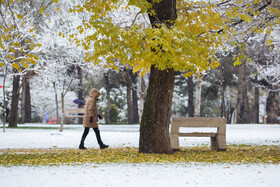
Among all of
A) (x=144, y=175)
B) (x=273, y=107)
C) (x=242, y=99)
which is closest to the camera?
(x=144, y=175)

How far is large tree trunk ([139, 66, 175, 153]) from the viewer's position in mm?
11930

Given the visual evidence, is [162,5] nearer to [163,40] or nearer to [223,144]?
[163,40]

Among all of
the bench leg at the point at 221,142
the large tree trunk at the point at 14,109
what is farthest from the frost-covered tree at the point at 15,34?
the bench leg at the point at 221,142

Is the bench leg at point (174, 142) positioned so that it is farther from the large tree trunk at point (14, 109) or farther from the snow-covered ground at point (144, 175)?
the large tree trunk at point (14, 109)

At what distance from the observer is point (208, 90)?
46.7m

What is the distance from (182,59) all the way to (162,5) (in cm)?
189

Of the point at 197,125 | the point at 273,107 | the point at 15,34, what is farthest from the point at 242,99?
the point at 15,34

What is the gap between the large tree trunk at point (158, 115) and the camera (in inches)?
470

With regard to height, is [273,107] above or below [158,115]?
above

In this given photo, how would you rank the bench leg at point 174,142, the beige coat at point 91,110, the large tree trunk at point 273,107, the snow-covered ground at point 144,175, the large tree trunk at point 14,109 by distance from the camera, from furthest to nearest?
the large tree trunk at point 273,107 < the large tree trunk at point 14,109 < the beige coat at point 91,110 < the bench leg at point 174,142 < the snow-covered ground at point 144,175

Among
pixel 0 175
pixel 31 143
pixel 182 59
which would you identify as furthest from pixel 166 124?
pixel 31 143

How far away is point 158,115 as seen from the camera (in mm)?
11953

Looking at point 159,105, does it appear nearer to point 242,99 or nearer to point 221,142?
point 221,142

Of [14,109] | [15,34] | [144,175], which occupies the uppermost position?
[15,34]
